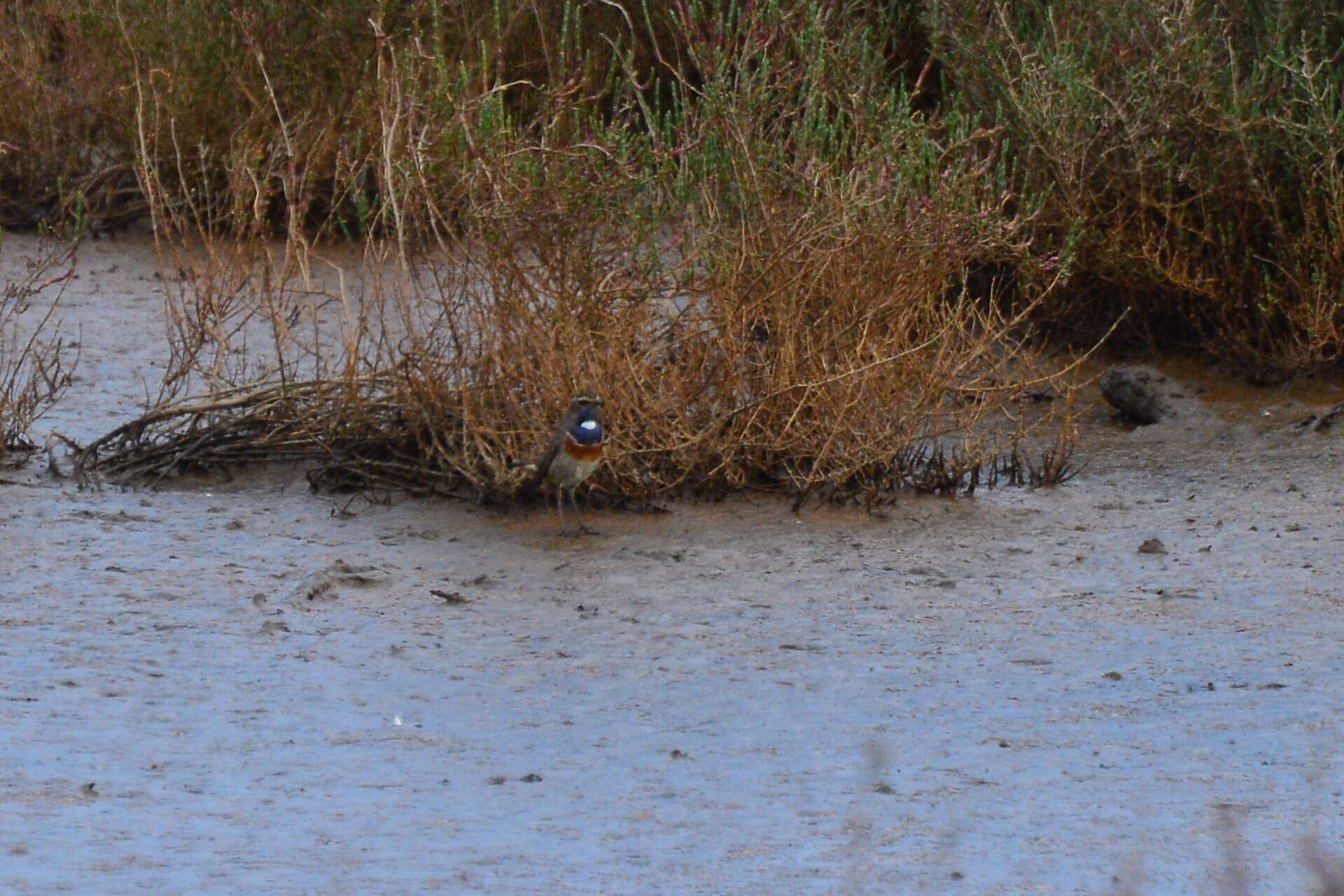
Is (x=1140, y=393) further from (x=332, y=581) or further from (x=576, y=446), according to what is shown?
(x=332, y=581)

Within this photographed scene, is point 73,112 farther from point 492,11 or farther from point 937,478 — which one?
point 937,478

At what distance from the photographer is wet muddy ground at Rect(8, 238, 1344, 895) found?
375cm

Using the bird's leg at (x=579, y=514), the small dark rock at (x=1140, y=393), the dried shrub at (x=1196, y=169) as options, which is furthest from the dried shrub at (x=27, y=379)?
the small dark rock at (x=1140, y=393)

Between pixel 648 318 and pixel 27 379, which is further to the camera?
pixel 27 379

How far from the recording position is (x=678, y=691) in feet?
15.8

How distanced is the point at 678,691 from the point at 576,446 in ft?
4.49

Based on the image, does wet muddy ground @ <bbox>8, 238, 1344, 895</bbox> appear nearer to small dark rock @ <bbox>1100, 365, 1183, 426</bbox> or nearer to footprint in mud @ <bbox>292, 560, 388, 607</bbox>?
footprint in mud @ <bbox>292, 560, 388, 607</bbox>

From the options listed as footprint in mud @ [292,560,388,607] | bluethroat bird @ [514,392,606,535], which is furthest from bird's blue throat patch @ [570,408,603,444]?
footprint in mud @ [292,560,388,607]

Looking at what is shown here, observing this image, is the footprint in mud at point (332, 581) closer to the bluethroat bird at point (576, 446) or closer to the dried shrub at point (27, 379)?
the bluethroat bird at point (576, 446)

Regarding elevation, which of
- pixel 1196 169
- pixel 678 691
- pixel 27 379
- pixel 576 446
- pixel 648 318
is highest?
pixel 1196 169

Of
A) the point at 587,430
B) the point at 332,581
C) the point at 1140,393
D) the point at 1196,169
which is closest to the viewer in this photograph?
the point at 332,581

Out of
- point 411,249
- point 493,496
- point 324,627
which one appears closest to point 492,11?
point 411,249

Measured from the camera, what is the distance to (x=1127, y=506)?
265 inches

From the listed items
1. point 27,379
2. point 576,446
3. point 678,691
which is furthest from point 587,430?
point 27,379
